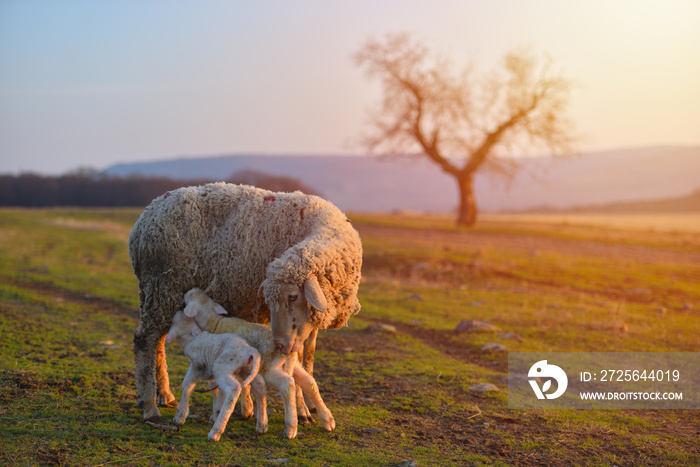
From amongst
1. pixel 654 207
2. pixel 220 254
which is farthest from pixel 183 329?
pixel 654 207

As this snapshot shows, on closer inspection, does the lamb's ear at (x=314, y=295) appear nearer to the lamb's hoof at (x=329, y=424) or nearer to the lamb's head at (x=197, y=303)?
the lamb's head at (x=197, y=303)

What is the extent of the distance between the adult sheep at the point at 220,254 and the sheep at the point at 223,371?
50 centimetres

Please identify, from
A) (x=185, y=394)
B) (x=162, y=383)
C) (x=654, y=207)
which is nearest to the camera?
(x=185, y=394)

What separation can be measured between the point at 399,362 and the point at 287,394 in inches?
162

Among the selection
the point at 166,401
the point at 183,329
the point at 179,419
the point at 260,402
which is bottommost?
the point at 166,401

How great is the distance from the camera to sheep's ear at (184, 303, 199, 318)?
6.71m

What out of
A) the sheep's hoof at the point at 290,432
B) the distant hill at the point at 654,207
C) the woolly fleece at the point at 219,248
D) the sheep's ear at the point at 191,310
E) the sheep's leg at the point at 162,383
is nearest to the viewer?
the sheep's hoof at the point at 290,432

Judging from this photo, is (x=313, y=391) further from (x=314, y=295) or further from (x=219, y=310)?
(x=219, y=310)

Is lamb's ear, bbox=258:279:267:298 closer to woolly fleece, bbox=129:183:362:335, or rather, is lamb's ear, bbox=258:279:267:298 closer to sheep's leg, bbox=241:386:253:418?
woolly fleece, bbox=129:183:362:335

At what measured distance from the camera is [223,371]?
20.1ft

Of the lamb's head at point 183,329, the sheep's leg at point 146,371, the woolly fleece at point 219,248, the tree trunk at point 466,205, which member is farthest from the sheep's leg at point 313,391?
the tree trunk at point 466,205

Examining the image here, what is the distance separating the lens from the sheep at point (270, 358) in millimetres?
6215

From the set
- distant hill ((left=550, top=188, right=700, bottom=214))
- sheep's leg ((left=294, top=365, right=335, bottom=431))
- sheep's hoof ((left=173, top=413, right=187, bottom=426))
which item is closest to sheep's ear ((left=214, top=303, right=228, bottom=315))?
sheep's leg ((left=294, top=365, right=335, bottom=431))

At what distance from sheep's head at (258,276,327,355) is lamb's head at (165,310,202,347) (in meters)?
1.09
